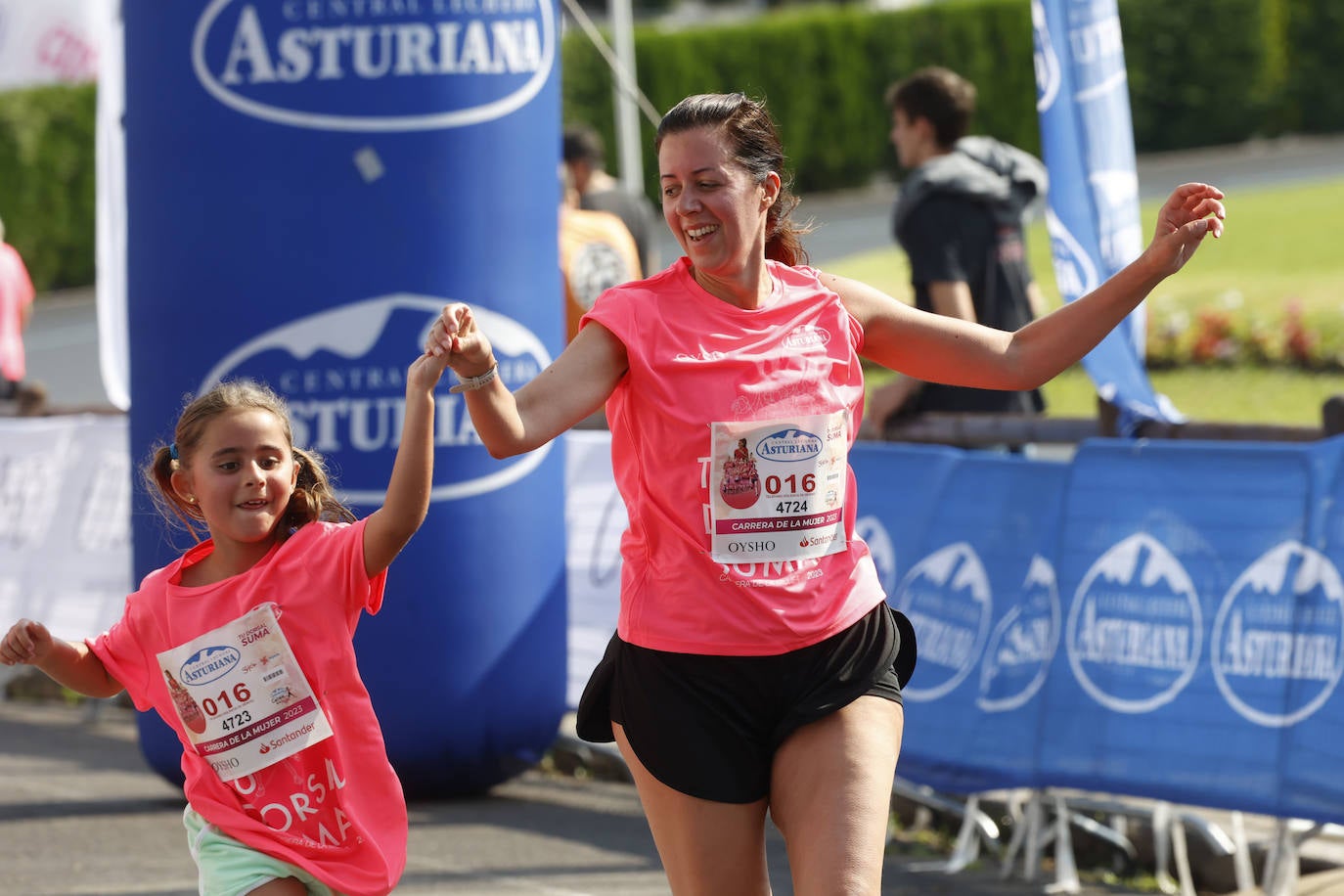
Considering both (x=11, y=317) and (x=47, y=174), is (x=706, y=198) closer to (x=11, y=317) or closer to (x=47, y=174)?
(x=11, y=317)

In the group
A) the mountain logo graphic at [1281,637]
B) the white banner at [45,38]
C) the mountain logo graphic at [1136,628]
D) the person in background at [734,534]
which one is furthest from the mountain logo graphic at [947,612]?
the white banner at [45,38]

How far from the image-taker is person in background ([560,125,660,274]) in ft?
33.9

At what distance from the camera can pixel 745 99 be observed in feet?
11.2

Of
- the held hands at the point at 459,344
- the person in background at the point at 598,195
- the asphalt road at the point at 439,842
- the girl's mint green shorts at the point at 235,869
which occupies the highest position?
the person in background at the point at 598,195

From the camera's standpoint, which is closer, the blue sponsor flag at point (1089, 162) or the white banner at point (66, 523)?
the blue sponsor flag at point (1089, 162)

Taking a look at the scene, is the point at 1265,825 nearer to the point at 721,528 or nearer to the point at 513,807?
the point at 513,807

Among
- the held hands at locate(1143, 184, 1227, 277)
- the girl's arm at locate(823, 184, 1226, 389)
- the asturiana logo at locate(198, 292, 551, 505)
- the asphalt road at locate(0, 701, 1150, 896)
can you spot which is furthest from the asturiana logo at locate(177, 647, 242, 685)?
the asturiana logo at locate(198, 292, 551, 505)

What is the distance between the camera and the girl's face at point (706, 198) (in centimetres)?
332

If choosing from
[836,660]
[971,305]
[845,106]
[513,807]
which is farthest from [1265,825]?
[845,106]

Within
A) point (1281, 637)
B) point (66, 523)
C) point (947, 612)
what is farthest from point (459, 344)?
point (66, 523)

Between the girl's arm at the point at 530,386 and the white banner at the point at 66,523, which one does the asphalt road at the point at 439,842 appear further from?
the girl's arm at the point at 530,386

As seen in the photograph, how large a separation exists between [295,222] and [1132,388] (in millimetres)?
2606

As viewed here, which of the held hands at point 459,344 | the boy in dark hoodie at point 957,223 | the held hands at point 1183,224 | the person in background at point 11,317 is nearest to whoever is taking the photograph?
the held hands at point 459,344

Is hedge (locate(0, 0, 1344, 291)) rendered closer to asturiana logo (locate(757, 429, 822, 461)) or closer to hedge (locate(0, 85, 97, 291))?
hedge (locate(0, 85, 97, 291))
